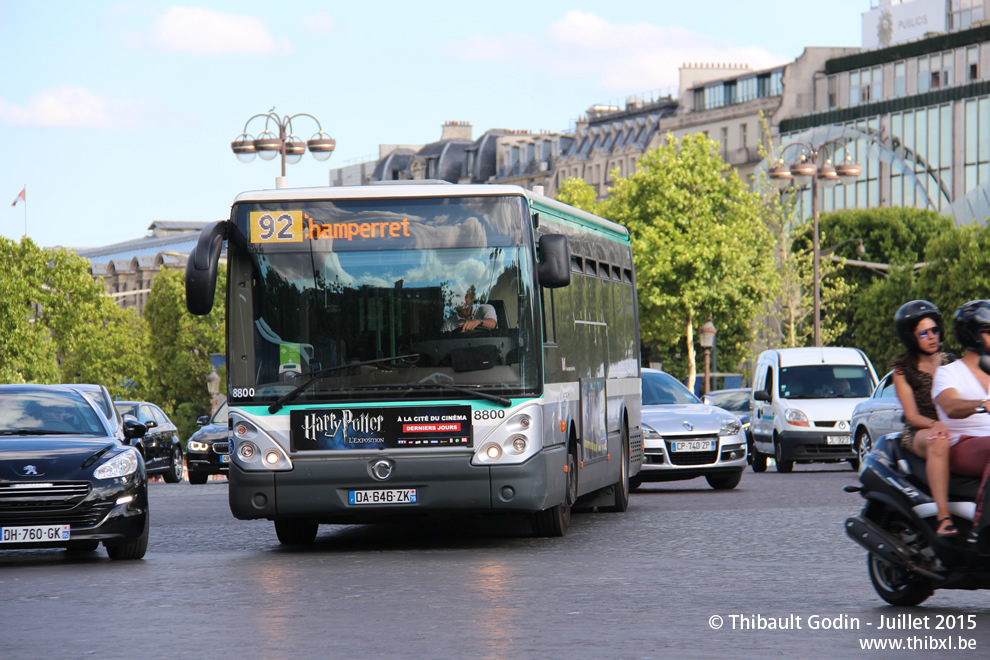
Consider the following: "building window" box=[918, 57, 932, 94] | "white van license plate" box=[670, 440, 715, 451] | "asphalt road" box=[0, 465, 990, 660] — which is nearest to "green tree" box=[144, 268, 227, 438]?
"building window" box=[918, 57, 932, 94]

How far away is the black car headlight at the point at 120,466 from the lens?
13.6 m

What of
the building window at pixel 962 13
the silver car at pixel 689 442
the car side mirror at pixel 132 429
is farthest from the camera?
the building window at pixel 962 13

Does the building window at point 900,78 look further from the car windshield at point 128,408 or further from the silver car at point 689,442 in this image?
the silver car at point 689,442

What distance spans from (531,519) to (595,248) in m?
3.61

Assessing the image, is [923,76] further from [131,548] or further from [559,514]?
[131,548]

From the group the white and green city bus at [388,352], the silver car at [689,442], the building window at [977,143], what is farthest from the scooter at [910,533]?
the building window at [977,143]

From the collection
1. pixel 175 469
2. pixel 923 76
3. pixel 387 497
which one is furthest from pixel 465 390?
pixel 923 76

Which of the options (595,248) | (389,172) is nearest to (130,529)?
(595,248)

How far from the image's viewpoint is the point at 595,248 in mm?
17953

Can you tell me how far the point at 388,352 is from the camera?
45.9 ft

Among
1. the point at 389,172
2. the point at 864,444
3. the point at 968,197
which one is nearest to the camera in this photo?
the point at 864,444

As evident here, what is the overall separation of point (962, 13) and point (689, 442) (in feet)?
249

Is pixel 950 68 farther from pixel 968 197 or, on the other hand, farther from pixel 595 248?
pixel 595 248

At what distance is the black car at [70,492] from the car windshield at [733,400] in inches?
1011
